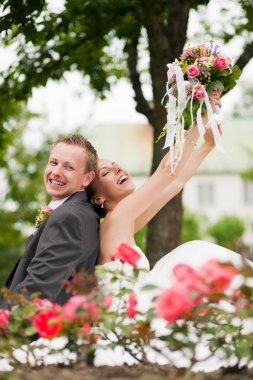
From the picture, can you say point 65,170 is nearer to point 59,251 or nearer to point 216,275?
point 59,251

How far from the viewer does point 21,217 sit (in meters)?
22.3

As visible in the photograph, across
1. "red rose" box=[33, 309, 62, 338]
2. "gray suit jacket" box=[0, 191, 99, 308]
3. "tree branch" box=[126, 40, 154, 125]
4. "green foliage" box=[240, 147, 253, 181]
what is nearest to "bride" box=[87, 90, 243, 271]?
"gray suit jacket" box=[0, 191, 99, 308]

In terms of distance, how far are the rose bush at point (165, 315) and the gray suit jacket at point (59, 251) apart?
3.40 feet

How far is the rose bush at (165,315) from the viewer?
261 centimetres

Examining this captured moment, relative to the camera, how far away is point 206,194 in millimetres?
48594

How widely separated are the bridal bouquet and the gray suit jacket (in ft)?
2.34

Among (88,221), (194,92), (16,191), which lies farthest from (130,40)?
(16,191)

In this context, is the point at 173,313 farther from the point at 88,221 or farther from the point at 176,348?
the point at 88,221

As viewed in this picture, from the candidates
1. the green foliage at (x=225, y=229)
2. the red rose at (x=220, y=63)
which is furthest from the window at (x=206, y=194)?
the red rose at (x=220, y=63)

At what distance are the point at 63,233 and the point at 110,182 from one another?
87cm

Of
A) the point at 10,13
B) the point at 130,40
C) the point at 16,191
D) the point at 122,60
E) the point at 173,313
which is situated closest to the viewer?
the point at 173,313

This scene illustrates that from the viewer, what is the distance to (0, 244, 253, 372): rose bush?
261 cm

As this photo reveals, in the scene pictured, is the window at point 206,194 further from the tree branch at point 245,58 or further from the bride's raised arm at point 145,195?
the bride's raised arm at point 145,195

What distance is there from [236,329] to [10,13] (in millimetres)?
4739
